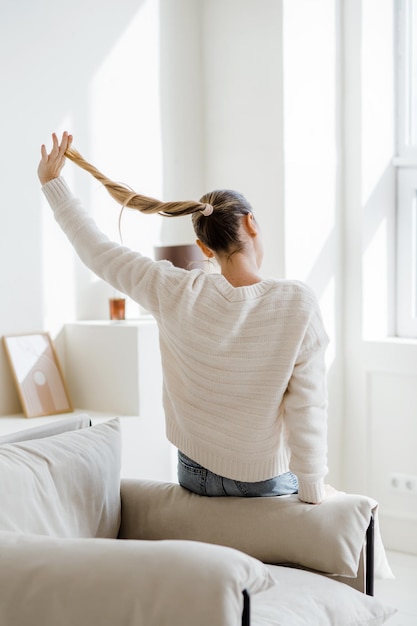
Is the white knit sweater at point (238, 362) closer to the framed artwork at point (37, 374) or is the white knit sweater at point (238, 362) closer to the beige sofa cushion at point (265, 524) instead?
the beige sofa cushion at point (265, 524)

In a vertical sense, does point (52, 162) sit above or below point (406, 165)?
below

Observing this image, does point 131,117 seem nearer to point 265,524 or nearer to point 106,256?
point 106,256

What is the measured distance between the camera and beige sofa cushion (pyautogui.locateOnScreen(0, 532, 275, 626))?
1.36 m

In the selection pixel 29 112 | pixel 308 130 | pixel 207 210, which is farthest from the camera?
pixel 308 130

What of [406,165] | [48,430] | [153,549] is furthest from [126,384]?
[153,549]

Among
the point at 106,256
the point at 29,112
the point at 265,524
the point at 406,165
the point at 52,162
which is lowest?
the point at 265,524

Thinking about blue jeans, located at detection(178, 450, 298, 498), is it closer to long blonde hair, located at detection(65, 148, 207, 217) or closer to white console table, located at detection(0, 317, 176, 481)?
long blonde hair, located at detection(65, 148, 207, 217)

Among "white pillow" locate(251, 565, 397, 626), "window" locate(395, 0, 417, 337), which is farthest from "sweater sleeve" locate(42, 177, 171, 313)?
"window" locate(395, 0, 417, 337)

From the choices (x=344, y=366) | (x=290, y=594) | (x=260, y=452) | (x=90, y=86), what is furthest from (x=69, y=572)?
(x=344, y=366)

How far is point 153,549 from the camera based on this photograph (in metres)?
1.45

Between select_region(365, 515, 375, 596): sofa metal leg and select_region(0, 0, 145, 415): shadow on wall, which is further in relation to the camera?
select_region(0, 0, 145, 415): shadow on wall

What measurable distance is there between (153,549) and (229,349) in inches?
29.0

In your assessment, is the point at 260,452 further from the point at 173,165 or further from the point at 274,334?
the point at 173,165

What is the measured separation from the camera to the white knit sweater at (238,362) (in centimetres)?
208
